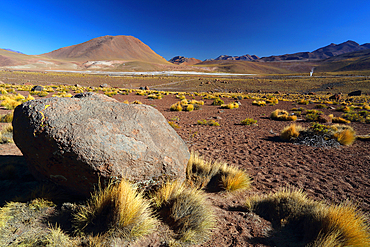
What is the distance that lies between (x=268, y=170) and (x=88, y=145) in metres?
4.28

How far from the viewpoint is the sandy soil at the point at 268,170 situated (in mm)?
2547

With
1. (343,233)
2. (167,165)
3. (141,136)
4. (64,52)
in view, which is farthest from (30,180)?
(64,52)

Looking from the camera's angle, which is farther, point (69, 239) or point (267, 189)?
point (267, 189)

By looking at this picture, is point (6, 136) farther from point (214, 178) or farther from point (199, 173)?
point (214, 178)

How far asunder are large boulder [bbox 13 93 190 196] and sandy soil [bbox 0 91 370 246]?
99 centimetres

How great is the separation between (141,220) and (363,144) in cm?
866

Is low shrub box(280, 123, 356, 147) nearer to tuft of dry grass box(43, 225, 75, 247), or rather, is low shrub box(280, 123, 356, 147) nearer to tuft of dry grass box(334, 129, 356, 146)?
tuft of dry grass box(334, 129, 356, 146)

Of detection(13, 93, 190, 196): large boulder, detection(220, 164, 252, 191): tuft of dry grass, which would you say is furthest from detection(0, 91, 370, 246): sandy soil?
detection(13, 93, 190, 196): large boulder

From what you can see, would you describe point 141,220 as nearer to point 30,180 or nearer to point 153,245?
point 153,245

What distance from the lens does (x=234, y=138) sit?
7336 mm

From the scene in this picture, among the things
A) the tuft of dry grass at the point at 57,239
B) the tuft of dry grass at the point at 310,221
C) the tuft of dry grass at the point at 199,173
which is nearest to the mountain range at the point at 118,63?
the tuft of dry grass at the point at 199,173

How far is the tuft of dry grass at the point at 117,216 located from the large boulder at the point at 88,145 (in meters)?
0.27

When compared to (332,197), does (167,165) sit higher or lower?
higher

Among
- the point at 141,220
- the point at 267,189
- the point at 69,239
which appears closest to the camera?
the point at 69,239
